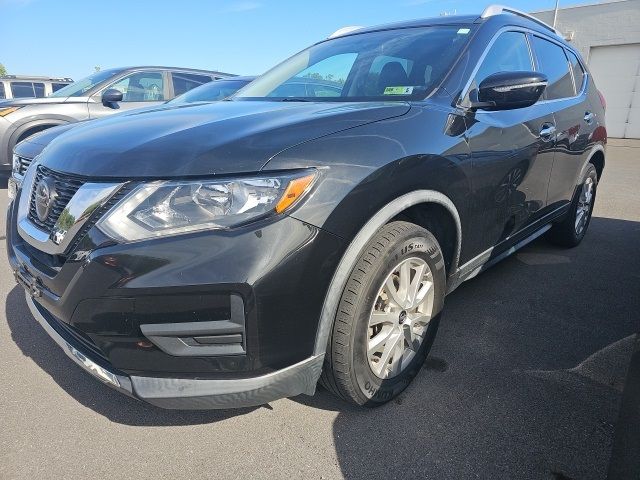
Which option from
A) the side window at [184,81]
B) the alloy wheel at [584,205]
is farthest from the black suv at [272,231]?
the side window at [184,81]

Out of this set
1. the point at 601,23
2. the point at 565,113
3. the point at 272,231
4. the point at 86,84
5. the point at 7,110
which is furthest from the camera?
the point at 601,23

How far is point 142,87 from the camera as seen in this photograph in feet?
23.3

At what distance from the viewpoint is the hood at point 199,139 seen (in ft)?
5.02

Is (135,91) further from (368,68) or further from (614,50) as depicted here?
(614,50)

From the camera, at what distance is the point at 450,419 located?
2.02 m

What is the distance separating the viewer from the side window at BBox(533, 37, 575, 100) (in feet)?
10.5

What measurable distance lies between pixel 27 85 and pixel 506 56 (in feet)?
44.6

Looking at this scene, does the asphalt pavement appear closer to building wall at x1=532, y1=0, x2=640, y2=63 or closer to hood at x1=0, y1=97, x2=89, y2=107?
hood at x1=0, y1=97, x2=89, y2=107

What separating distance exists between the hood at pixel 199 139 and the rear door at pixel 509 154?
576 millimetres

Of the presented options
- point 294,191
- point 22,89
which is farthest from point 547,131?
point 22,89

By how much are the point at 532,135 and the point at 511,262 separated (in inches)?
58.0

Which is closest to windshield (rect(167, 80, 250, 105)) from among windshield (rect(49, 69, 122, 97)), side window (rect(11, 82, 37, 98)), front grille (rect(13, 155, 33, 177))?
windshield (rect(49, 69, 122, 97))

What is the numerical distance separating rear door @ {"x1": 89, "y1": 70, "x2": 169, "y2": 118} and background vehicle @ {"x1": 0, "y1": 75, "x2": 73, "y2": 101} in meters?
5.93

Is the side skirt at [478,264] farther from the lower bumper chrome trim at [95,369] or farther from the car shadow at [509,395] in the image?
the lower bumper chrome trim at [95,369]
